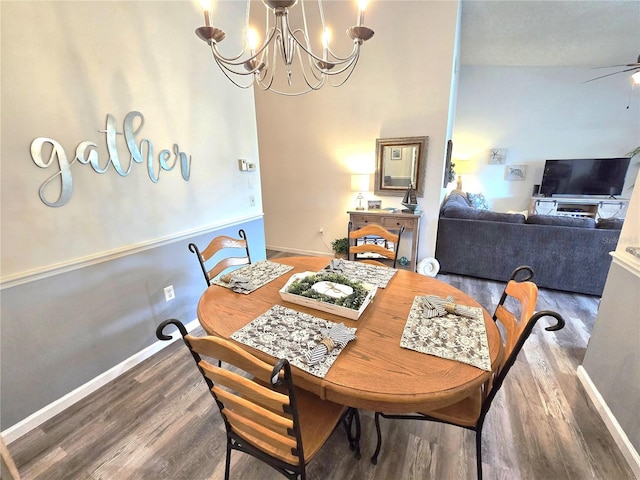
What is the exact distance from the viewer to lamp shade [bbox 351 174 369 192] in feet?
11.4

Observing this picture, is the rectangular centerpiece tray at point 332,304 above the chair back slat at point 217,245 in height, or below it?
below

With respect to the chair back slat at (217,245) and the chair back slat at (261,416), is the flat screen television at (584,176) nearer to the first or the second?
the chair back slat at (217,245)

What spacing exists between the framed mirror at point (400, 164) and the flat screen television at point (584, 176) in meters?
3.79

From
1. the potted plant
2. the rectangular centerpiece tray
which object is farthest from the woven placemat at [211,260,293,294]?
the potted plant

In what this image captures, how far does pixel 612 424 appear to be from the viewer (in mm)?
1392

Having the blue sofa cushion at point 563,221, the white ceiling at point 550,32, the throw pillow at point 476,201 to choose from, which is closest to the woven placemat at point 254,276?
the blue sofa cushion at point 563,221

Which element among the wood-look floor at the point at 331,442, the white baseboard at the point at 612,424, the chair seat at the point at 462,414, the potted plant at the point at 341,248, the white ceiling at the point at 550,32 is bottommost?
the wood-look floor at the point at 331,442

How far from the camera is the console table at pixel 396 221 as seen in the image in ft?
10.5

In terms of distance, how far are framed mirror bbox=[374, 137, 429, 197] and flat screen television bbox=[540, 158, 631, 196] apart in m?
3.79

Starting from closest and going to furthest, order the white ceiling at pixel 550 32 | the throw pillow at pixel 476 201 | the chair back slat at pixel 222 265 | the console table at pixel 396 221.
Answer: the chair back slat at pixel 222 265, the console table at pixel 396 221, the white ceiling at pixel 550 32, the throw pillow at pixel 476 201

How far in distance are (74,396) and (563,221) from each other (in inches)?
170

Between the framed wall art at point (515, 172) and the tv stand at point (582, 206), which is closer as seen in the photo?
the tv stand at point (582, 206)

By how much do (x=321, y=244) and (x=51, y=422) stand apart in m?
3.28

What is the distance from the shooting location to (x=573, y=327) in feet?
7.53
